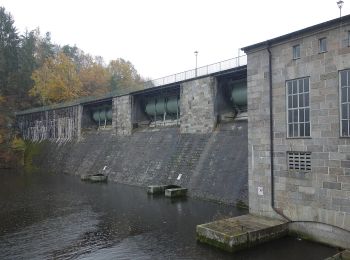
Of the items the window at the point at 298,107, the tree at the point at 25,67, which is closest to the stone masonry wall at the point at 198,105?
the window at the point at 298,107

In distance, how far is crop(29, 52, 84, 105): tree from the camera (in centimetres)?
7719

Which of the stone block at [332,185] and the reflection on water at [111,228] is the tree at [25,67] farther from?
the stone block at [332,185]

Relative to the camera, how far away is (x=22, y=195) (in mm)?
30516

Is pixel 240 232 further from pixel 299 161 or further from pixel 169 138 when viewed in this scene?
pixel 169 138

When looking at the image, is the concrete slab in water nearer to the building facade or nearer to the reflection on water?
the reflection on water

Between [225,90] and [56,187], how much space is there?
19.0 m

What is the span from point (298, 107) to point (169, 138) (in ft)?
68.4

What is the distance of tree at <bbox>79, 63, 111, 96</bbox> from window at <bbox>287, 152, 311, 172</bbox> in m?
73.1

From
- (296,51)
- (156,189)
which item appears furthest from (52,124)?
(296,51)

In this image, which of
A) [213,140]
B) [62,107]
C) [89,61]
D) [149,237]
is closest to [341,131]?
[149,237]

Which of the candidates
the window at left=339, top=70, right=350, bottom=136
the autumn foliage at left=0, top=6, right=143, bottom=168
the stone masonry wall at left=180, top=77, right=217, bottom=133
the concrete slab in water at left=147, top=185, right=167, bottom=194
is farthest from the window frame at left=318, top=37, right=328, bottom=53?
the autumn foliage at left=0, top=6, right=143, bottom=168

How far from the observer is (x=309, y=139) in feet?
53.7

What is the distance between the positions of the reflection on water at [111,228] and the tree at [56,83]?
159ft

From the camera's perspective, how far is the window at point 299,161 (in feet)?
53.8
